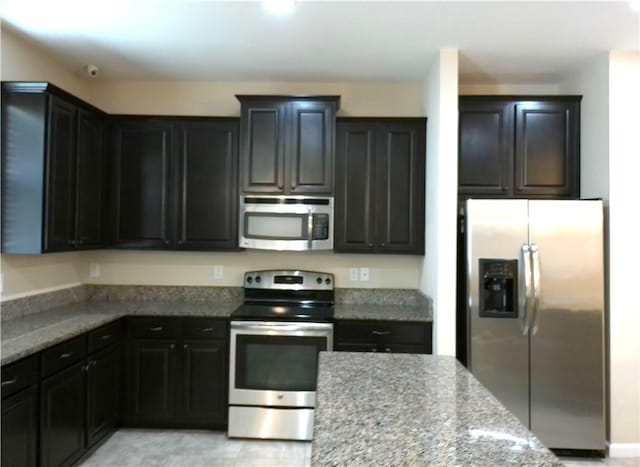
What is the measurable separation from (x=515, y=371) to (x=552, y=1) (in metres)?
2.25

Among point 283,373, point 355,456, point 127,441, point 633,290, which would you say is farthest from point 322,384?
point 633,290

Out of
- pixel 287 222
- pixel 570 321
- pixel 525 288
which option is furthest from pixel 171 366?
pixel 570 321

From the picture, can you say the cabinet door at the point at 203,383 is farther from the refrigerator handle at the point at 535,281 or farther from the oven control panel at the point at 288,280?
the refrigerator handle at the point at 535,281

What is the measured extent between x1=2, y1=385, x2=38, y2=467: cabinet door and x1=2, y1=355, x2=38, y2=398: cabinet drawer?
1.3 inches

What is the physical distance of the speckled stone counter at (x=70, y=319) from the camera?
7.50ft

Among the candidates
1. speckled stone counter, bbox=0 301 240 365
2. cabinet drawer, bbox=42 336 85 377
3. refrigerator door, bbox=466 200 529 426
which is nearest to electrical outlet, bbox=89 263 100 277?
speckled stone counter, bbox=0 301 240 365

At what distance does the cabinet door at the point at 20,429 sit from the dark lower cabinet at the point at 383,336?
1.82 meters

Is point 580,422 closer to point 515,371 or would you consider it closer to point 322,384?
point 515,371

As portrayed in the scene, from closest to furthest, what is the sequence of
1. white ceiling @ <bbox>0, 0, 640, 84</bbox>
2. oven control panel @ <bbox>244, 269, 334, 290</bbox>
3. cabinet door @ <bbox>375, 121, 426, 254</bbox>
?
white ceiling @ <bbox>0, 0, 640, 84</bbox> → cabinet door @ <bbox>375, 121, 426, 254</bbox> → oven control panel @ <bbox>244, 269, 334, 290</bbox>

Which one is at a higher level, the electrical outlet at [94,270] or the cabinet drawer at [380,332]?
the electrical outlet at [94,270]

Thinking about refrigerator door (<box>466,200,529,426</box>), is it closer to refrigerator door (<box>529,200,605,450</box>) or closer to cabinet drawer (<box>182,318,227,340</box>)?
refrigerator door (<box>529,200,605,450</box>)

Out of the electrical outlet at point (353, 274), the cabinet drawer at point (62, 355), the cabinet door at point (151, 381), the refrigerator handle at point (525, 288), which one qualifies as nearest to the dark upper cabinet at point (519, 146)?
the refrigerator handle at point (525, 288)

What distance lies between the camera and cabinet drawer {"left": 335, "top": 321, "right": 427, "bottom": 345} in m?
3.16

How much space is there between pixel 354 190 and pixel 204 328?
1533 millimetres
